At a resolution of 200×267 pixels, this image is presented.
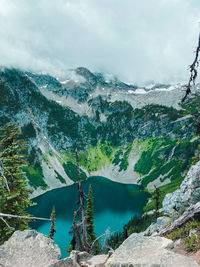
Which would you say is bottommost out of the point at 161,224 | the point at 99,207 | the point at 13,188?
the point at 99,207

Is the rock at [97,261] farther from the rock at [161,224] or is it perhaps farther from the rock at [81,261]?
the rock at [161,224]

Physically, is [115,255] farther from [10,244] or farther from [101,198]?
[101,198]

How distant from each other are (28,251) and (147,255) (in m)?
7.40

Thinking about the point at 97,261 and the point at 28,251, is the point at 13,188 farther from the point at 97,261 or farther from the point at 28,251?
the point at 97,261

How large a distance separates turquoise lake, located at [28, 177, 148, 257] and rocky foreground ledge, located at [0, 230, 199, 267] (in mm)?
84430

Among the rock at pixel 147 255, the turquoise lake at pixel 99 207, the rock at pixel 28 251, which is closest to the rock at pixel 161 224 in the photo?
the rock at pixel 147 255

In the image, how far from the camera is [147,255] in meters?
8.76

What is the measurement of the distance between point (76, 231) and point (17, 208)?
24.8 ft

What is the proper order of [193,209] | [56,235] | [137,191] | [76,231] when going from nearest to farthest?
[193,209]
[76,231]
[56,235]
[137,191]

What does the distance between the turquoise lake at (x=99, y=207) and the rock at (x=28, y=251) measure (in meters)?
84.2

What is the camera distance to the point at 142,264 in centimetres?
791

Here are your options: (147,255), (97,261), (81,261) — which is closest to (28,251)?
(81,261)

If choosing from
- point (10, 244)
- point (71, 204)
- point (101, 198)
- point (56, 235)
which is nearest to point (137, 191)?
point (101, 198)

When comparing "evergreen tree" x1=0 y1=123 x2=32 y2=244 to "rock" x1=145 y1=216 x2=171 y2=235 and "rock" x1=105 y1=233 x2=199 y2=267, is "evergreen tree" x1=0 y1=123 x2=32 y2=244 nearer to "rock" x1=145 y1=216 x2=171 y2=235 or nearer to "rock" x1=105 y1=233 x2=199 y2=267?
"rock" x1=105 y1=233 x2=199 y2=267
